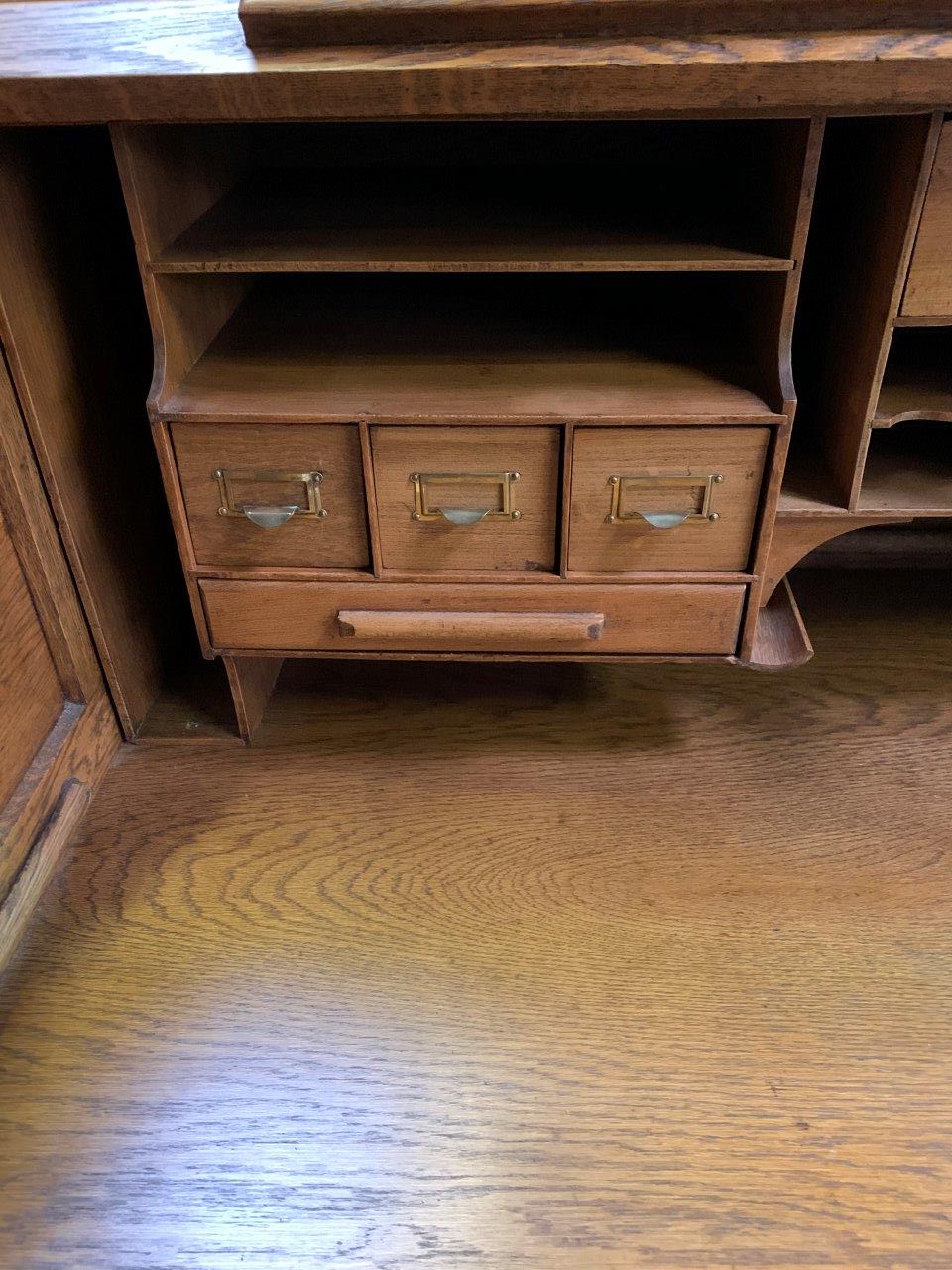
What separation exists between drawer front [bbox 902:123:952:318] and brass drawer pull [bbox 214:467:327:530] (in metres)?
0.67

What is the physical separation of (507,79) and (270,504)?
1.69ft

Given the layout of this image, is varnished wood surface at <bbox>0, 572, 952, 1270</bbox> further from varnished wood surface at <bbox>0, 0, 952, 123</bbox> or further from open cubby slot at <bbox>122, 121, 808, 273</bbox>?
varnished wood surface at <bbox>0, 0, 952, 123</bbox>

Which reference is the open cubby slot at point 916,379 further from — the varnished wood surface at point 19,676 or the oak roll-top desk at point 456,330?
the varnished wood surface at point 19,676

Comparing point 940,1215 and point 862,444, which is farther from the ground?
point 862,444

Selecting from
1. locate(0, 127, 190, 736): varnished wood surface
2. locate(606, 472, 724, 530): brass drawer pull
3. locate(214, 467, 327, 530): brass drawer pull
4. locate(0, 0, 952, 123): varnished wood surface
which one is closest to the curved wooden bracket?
locate(606, 472, 724, 530): brass drawer pull

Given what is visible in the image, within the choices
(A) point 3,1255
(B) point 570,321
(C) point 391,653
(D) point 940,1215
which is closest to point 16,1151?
(A) point 3,1255

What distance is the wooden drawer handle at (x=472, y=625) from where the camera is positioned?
122cm

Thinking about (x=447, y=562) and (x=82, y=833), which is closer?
(x=447, y=562)

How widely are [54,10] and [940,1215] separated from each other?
160 cm

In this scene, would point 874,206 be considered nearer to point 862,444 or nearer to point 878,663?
point 862,444

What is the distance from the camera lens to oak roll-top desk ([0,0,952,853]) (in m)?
0.94

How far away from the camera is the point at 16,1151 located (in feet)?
3.20

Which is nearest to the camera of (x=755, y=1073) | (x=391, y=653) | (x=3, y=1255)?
(x=3, y=1255)

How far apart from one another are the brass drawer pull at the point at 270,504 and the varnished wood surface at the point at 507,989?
0.41 metres
